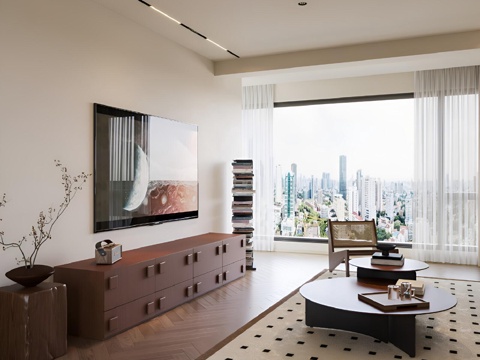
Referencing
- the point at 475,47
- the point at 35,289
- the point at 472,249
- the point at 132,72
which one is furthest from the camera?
the point at 472,249

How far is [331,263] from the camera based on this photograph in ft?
18.5

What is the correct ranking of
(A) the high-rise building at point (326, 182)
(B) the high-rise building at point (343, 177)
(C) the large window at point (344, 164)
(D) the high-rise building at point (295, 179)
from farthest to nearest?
1. (D) the high-rise building at point (295, 179)
2. (A) the high-rise building at point (326, 182)
3. (B) the high-rise building at point (343, 177)
4. (C) the large window at point (344, 164)

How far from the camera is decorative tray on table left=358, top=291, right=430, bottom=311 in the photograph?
3295 millimetres

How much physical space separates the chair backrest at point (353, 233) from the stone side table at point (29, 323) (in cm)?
358

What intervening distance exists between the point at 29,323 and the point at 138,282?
108 cm

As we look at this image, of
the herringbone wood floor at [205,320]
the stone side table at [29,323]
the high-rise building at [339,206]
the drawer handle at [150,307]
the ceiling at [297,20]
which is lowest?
the herringbone wood floor at [205,320]

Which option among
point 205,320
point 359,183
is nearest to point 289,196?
point 359,183

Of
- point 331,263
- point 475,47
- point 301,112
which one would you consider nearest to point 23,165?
point 331,263

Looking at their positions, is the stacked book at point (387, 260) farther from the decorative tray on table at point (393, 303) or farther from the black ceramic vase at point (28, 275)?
the black ceramic vase at point (28, 275)

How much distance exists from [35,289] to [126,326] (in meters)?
0.91

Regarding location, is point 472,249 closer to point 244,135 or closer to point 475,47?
point 475,47

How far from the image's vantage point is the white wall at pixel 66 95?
3.54 metres

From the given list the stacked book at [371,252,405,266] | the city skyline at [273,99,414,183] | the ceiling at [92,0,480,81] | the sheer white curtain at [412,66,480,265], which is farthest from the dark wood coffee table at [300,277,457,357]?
the city skyline at [273,99,414,183]

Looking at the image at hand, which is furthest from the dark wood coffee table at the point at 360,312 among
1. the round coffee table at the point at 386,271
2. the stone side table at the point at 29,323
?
the stone side table at the point at 29,323
